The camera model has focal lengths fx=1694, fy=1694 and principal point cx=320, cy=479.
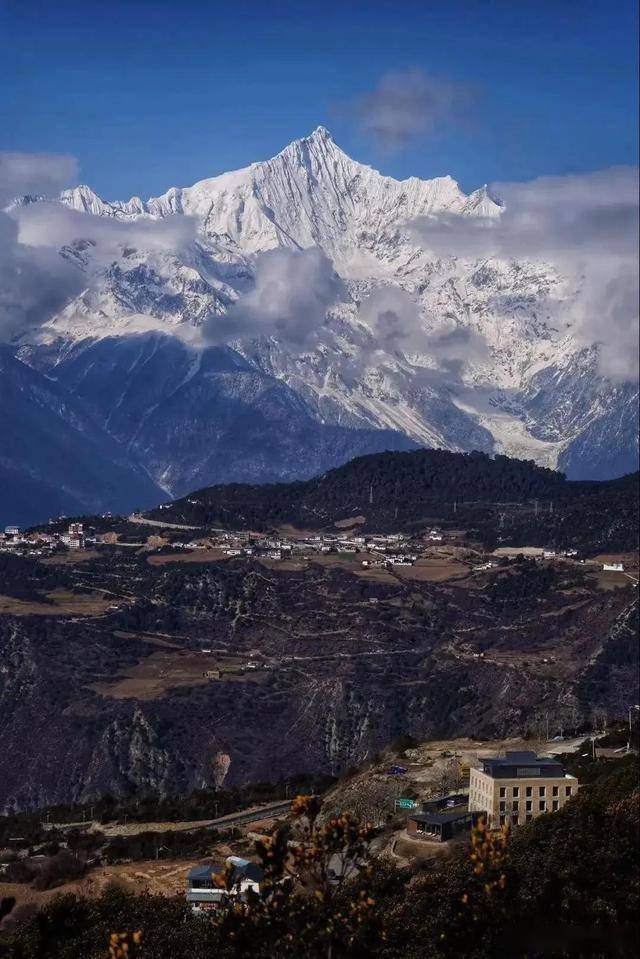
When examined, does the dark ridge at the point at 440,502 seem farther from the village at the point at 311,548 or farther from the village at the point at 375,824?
the village at the point at 375,824

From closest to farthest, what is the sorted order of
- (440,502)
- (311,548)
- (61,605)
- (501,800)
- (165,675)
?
(501,800) < (165,675) < (61,605) < (311,548) < (440,502)

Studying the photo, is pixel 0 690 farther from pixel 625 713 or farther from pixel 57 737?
pixel 625 713

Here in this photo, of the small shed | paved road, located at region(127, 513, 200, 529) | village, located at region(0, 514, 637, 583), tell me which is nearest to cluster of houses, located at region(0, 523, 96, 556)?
village, located at region(0, 514, 637, 583)

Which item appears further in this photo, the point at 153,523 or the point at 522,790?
the point at 153,523

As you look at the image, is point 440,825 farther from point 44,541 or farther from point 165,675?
point 44,541

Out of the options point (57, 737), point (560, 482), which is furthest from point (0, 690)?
point (560, 482)

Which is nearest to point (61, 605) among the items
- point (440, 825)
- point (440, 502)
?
point (440, 502)
